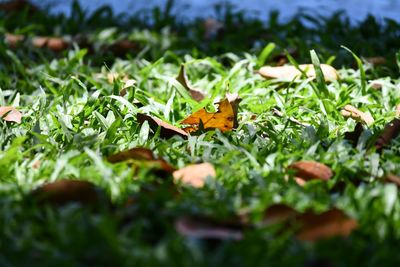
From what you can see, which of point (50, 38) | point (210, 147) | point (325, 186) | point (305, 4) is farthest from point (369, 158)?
point (305, 4)

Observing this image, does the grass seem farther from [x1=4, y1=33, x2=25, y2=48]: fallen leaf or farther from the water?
the water

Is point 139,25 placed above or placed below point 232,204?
below

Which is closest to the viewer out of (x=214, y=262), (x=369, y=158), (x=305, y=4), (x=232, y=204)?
(x=214, y=262)

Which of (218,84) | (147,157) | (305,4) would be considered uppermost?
(147,157)

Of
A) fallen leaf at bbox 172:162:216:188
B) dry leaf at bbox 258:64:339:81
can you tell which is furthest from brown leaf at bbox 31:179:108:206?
dry leaf at bbox 258:64:339:81

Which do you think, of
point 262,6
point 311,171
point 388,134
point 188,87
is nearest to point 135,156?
point 311,171

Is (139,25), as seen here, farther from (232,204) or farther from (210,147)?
(232,204)
